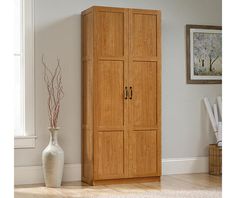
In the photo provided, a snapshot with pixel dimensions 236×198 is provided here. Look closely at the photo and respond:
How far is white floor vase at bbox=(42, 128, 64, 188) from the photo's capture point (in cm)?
500

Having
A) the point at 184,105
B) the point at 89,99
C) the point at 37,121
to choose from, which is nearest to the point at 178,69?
the point at 184,105

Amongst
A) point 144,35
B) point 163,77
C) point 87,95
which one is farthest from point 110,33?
point 163,77

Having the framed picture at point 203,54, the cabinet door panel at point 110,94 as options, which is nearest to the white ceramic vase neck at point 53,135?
the cabinet door panel at point 110,94

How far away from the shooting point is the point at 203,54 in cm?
612

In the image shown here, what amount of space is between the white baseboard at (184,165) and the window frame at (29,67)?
1.75 metres

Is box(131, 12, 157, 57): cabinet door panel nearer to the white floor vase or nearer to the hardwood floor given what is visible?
the white floor vase

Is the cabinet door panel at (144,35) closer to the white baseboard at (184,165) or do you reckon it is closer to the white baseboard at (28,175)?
the white baseboard at (184,165)

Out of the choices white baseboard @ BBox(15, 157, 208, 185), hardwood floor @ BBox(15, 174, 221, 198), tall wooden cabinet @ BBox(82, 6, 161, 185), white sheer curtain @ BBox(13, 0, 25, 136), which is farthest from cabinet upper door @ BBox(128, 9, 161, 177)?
white sheer curtain @ BBox(13, 0, 25, 136)

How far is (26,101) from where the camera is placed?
528 cm

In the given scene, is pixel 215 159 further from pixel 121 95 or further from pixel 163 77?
pixel 121 95

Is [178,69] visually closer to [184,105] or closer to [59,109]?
[184,105]

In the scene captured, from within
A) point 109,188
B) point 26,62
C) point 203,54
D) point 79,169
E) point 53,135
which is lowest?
point 109,188

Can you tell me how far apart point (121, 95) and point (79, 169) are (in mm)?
1020

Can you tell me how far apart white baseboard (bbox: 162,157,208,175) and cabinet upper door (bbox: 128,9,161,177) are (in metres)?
0.54
